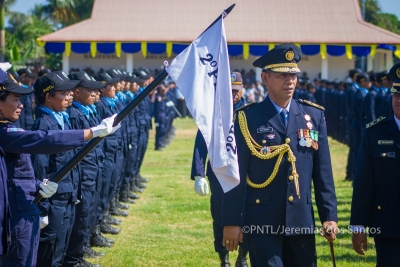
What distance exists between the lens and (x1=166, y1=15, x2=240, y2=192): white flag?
5.69 meters

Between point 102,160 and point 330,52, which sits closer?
point 102,160

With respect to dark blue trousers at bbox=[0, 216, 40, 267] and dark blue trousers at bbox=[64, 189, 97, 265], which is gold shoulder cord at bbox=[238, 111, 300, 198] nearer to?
dark blue trousers at bbox=[0, 216, 40, 267]

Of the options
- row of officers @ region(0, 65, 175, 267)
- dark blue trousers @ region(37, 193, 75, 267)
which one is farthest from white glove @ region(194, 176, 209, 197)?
dark blue trousers @ region(37, 193, 75, 267)

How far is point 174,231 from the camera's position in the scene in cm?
1126

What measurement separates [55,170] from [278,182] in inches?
96.9

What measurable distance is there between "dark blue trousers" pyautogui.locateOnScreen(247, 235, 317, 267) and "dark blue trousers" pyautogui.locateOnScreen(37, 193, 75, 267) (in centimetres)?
216

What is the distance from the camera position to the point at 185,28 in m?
40.4

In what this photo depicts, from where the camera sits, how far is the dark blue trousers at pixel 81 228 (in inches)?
341

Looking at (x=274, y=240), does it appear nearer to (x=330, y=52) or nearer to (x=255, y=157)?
(x=255, y=157)

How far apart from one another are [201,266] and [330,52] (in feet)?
103

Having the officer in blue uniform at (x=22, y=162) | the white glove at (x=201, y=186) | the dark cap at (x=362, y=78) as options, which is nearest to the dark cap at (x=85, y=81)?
the white glove at (x=201, y=186)

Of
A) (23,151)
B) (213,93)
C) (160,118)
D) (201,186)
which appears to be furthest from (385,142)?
(160,118)

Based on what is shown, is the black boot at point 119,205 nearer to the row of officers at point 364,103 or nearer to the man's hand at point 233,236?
the row of officers at point 364,103

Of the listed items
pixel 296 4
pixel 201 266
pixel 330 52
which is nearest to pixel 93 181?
pixel 201 266
